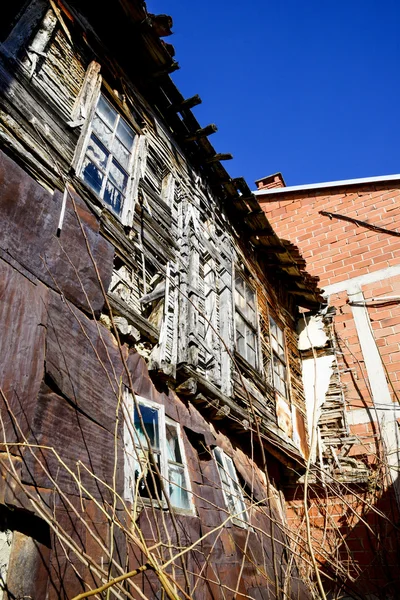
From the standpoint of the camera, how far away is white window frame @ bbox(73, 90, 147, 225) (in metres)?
3.94

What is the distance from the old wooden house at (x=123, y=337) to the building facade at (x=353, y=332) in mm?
944

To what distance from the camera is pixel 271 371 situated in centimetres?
703

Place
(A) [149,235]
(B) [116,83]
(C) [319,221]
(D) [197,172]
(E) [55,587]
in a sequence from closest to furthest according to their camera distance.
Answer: (E) [55,587], (A) [149,235], (B) [116,83], (D) [197,172], (C) [319,221]

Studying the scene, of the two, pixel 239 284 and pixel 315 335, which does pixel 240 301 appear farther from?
pixel 315 335

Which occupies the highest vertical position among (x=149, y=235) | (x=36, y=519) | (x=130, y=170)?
(x=130, y=170)

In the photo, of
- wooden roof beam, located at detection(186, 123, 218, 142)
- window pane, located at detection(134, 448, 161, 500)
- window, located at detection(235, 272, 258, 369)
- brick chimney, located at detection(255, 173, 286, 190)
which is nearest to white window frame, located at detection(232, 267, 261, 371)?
window, located at detection(235, 272, 258, 369)

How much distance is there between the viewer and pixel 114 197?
4.31 meters

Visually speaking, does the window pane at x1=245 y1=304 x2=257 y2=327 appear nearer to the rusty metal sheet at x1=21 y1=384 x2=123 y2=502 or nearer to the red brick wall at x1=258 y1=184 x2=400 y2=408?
the red brick wall at x1=258 y1=184 x2=400 y2=408

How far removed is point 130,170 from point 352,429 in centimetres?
581

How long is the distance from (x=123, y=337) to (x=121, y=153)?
2315 mm

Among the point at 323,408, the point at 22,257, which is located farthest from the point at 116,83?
the point at 323,408

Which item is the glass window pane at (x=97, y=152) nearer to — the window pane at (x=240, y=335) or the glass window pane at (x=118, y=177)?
the glass window pane at (x=118, y=177)

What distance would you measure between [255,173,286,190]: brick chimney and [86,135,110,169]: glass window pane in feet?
30.1

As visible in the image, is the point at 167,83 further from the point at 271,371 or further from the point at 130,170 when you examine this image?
the point at 271,371
